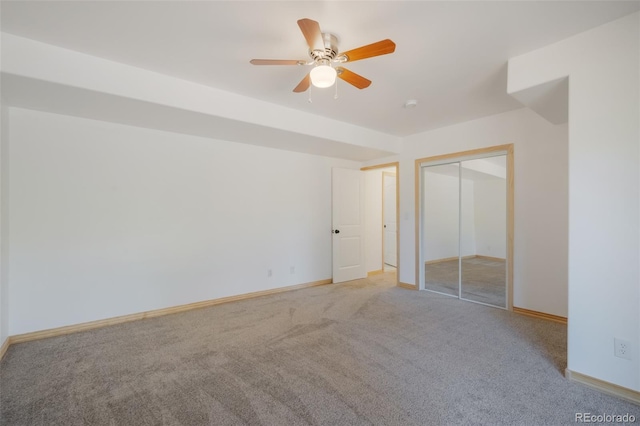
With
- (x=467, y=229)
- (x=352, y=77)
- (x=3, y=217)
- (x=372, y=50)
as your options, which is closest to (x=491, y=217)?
(x=467, y=229)

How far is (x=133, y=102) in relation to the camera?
2.60 meters

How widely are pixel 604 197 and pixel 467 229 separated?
91.0 inches

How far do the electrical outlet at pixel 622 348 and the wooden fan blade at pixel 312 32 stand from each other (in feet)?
9.29

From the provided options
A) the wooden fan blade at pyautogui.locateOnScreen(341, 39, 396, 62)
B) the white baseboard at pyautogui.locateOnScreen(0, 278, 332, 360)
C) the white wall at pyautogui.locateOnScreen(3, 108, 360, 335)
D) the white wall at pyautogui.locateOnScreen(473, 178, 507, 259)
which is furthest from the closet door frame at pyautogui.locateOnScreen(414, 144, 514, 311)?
the wooden fan blade at pyautogui.locateOnScreen(341, 39, 396, 62)

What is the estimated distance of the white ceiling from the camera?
1814 millimetres

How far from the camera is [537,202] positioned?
3363 mm

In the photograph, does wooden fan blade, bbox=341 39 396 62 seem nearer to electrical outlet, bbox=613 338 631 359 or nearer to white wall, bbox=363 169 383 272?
electrical outlet, bbox=613 338 631 359

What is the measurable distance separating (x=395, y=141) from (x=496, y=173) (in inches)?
62.9

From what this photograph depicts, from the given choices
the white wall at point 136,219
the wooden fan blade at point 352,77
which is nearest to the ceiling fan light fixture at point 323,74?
the wooden fan blade at point 352,77

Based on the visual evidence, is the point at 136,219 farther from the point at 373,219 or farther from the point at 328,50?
the point at 373,219

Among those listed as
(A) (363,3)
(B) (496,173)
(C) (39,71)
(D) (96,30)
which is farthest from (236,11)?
(B) (496,173)

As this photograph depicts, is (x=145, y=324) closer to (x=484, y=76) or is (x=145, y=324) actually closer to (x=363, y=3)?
(x=363, y=3)

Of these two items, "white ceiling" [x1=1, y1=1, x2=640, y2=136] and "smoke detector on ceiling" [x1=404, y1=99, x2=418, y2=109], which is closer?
"white ceiling" [x1=1, y1=1, x2=640, y2=136]

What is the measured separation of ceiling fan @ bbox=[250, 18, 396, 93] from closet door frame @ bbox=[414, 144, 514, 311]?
246 cm
